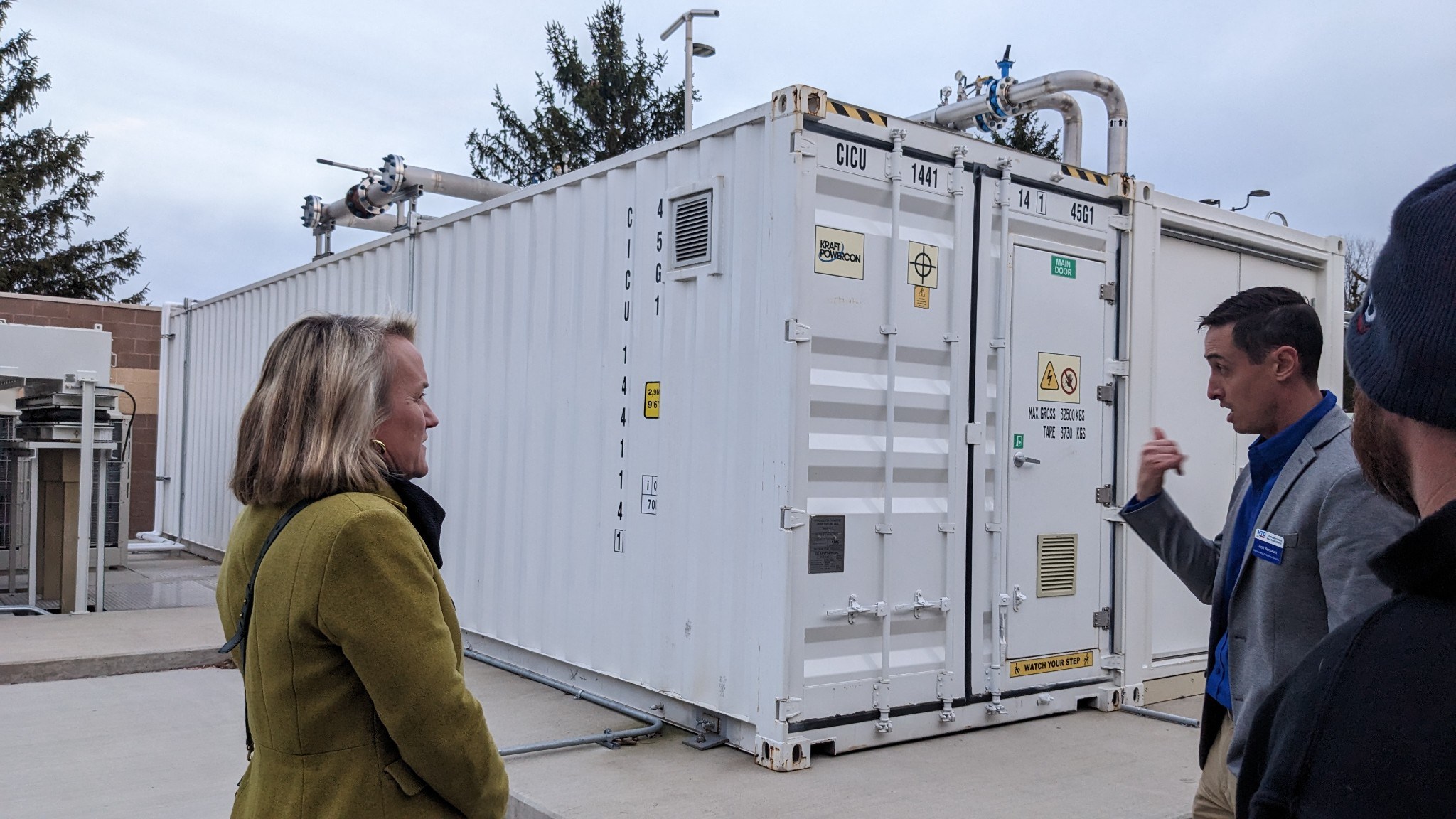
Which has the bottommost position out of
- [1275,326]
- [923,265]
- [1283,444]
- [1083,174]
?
[1283,444]

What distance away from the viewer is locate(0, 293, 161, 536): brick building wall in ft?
47.2

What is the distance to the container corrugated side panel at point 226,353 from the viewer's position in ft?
29.8

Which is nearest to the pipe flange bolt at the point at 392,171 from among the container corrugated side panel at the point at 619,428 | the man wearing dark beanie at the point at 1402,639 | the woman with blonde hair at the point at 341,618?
the container corrugated side panel at the point at 619,428

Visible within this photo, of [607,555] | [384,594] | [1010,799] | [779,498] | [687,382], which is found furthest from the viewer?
[607,555]

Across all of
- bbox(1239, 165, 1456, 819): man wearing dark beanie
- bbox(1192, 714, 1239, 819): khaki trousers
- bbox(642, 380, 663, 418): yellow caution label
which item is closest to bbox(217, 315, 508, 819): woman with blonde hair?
bbox(1239, 165, 1456, 819): man wearing dark beanie

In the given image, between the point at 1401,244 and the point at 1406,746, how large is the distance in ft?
1.44

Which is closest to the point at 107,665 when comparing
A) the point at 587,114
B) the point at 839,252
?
the point at 839,252

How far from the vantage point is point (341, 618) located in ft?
6.13

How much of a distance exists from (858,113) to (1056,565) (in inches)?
109

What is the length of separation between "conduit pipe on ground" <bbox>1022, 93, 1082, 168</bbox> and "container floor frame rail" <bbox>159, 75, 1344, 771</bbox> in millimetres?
556

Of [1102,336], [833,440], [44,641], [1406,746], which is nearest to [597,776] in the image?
[833,440]

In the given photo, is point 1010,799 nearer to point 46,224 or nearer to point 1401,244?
point 1401,244

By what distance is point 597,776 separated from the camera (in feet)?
16.1

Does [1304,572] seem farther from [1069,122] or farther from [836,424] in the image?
[1069,122]
